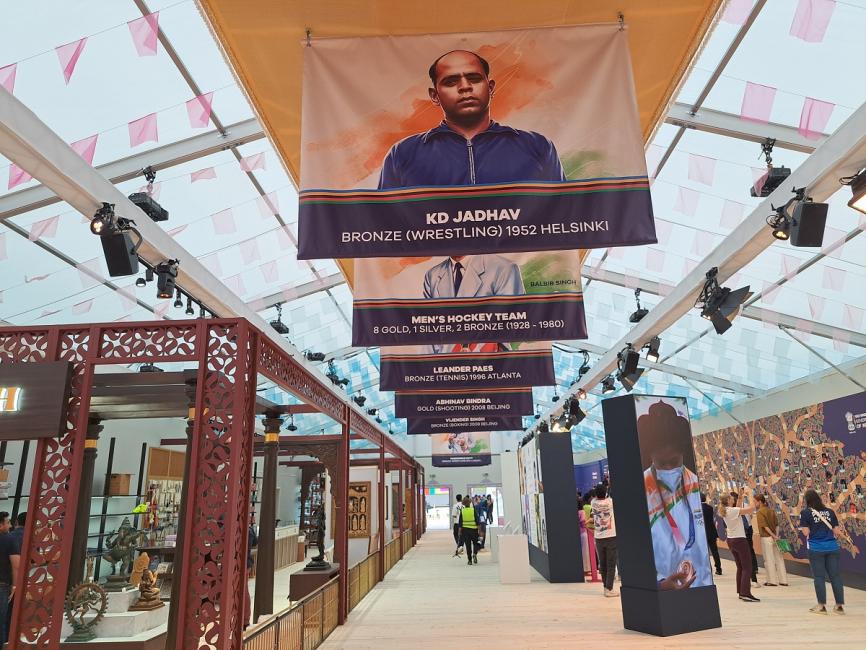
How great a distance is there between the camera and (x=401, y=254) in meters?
2.98

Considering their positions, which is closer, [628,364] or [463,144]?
[463,144]

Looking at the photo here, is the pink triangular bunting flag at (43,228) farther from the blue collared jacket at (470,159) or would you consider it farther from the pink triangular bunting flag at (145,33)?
the blue collared jacket at (470,159)

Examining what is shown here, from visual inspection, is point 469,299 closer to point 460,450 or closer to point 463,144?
point 463,144

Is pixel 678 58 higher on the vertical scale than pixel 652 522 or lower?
higher

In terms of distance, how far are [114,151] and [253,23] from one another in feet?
10.5

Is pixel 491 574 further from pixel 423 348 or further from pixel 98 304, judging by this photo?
pixel 98 304

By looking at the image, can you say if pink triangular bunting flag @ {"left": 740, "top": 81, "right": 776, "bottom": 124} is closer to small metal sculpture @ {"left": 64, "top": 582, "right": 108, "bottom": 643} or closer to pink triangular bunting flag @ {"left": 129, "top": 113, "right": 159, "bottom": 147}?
pink triangular bunting flag @ {"left": 129, "top": 113, "right": 159, "bottom": 147}

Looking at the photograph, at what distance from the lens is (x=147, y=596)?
6.29m

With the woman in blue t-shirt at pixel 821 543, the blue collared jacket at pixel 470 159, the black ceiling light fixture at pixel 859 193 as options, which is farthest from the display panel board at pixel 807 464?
the blue collared jacket at pixel 470 159

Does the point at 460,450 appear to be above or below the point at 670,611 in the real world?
above

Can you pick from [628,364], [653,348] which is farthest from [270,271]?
[653,348]

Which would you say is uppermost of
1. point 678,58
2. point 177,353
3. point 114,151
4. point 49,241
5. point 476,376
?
point 114,151

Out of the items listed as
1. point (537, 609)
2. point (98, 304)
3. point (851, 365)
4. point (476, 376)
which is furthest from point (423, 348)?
point (851, 365)

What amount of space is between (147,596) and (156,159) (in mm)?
4637
